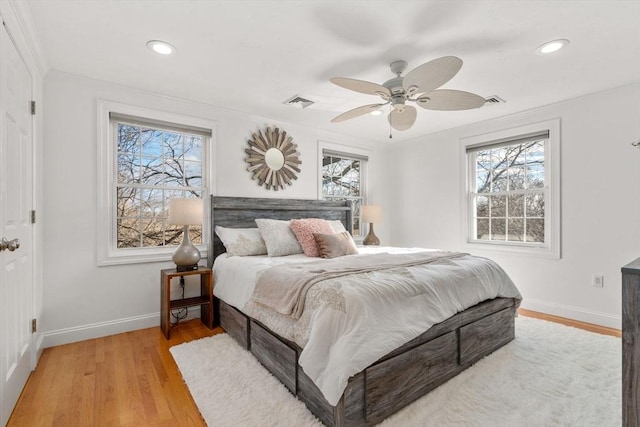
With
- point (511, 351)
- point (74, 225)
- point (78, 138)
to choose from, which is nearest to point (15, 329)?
point (74, 225)

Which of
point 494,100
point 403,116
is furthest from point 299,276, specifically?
point 494,100

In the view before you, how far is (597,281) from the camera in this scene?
3189 mm

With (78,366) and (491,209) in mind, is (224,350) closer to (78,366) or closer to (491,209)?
(78,366)

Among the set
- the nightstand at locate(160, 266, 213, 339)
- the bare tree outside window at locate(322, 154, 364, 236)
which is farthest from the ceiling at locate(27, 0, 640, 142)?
the nightstand at locate(160, 266, 213, 339)

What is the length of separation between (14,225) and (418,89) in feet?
9.12

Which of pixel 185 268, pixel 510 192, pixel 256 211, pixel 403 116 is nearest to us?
pixel 403 116

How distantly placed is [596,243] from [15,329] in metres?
4.92

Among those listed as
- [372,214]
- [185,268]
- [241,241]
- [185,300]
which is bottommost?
[185,300]

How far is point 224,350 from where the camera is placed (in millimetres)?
2496

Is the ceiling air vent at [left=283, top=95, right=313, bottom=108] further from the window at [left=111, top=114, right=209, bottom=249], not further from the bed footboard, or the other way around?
the bed footboard

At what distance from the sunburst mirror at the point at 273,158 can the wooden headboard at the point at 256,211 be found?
10.5 inches

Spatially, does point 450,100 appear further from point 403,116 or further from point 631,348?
point 631,348

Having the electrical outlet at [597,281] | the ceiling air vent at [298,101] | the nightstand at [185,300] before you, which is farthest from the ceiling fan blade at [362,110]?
the electrical outlet at [597,281]

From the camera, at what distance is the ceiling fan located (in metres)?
1.95
